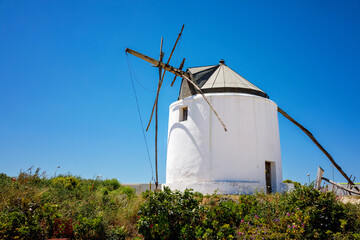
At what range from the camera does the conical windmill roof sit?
11.5 m

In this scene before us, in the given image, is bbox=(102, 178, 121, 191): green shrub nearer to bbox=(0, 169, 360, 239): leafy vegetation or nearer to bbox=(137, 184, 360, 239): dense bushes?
bbox=(0, 169, 360, 239): leafy vegetation

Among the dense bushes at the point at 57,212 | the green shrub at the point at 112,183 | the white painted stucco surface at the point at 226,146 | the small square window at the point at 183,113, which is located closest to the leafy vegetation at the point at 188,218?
the dense bushes at the point at 57,212

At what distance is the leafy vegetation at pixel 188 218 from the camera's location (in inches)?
208

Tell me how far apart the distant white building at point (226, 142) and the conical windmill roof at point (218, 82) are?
0.15 feet

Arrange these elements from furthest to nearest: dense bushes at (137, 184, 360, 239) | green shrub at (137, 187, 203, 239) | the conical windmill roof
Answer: the conical windmill roof → green shrub at (137, 187, 203, 239) → dense bushes at (137, 184, 360, 239)

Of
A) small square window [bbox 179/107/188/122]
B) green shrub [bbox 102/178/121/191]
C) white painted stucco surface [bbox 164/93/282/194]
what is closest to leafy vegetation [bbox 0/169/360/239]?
white painted stucco surface [bbox 164/93/282/194]

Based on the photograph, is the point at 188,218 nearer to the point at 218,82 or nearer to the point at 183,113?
the point at 183,113

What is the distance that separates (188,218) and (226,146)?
4922 millimetres

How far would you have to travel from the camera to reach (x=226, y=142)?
1053 centimetres

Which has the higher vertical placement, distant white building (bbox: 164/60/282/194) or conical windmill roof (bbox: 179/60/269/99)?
conical windmill roof (bbox: 179/60/269/99)

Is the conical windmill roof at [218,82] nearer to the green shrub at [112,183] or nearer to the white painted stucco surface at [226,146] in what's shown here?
the white painted stucco surface at [226,146]

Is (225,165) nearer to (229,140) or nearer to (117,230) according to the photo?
(229,140)

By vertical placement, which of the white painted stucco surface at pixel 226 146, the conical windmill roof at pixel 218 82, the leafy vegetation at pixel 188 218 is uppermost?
the conical windmill roof at pixel 218 82

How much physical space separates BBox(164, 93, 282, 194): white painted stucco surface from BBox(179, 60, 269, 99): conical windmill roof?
48cm
